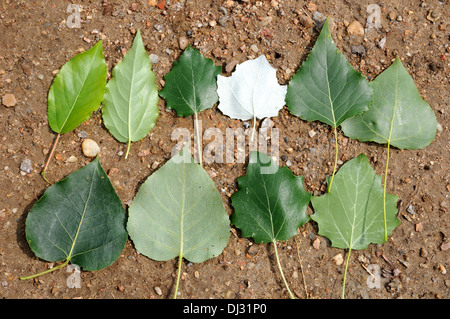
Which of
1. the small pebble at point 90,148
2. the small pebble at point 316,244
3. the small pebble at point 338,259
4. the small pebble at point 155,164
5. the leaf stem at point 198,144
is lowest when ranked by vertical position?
the small pebble at point 338,259

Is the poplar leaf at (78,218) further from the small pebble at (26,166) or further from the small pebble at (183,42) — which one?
the small pebble at (183,42)

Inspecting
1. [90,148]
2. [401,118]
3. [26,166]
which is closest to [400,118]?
[401,118]

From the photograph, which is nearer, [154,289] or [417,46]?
[154,289]

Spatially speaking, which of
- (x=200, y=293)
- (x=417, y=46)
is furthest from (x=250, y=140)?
(x=417, y=46)

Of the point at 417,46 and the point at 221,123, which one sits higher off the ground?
the point at 417,46

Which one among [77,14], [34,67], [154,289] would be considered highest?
[77,14]

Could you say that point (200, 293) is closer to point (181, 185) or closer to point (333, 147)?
point (181, 185)

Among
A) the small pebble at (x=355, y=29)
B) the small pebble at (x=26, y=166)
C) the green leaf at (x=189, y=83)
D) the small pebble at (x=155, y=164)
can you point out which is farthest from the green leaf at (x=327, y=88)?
the small pebble at (x=26, y=166)

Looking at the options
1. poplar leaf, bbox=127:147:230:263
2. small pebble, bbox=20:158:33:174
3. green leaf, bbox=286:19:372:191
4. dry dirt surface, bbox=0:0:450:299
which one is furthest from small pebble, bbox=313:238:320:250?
small pebble, bbox=20:158:33:174
